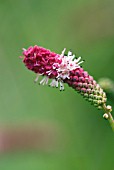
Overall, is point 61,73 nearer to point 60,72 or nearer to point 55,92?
point 60,72

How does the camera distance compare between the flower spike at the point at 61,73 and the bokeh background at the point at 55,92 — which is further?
the bokeh background at the point at 55,92

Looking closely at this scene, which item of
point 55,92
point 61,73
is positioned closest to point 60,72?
point 61,73

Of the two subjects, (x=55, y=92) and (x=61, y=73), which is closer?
(x=61, y=73)

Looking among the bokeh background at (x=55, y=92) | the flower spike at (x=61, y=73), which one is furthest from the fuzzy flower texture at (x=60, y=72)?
the bokeh background at (x=55, y=92)

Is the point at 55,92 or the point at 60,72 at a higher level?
the point at 55,92

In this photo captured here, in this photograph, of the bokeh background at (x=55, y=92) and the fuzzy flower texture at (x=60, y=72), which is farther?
the bokeh background at (x=55, y=92)

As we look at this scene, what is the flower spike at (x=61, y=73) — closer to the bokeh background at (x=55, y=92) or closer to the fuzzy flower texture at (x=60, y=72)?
the fuzzy flower texture at (x=60, y=72)
